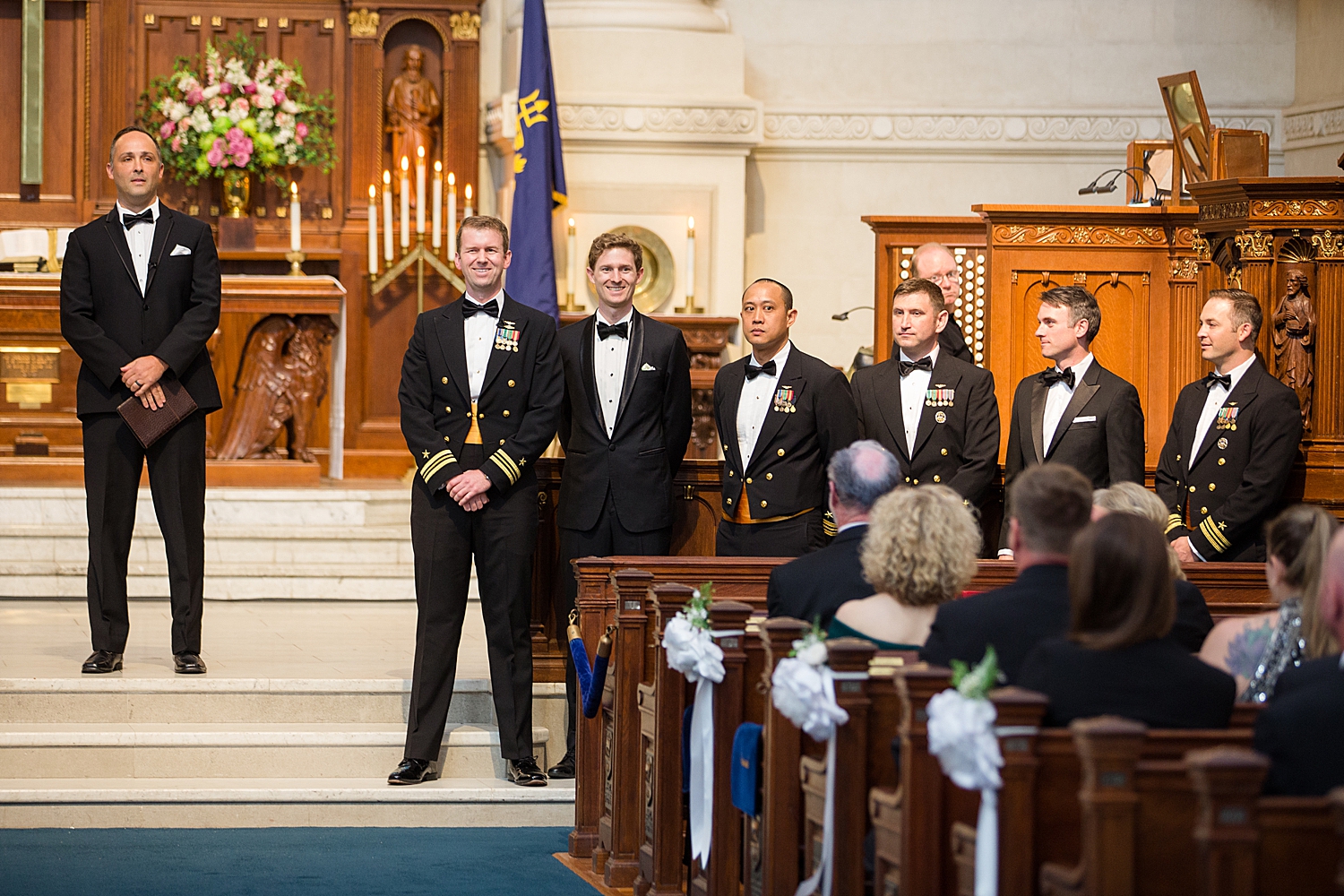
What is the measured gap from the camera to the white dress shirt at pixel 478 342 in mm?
5266

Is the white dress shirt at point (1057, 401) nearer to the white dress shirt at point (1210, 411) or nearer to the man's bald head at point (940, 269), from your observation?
the white dress shirt at point (1210, 411)

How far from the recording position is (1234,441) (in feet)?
17.4

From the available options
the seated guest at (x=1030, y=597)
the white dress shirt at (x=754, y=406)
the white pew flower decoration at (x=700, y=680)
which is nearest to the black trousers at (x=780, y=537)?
the white dress shirt at (x=754, y=406)

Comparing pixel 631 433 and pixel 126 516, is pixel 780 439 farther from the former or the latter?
pixel 126 516

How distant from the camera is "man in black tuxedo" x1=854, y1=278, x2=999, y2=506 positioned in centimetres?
551

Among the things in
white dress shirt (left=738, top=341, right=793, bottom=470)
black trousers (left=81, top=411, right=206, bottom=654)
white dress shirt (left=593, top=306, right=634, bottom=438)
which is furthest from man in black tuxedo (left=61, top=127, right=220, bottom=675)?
white dress shirt (left=738, top=341, right=793, bottom=470)

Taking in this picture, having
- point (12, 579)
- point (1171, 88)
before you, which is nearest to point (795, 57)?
point (1171, 88)

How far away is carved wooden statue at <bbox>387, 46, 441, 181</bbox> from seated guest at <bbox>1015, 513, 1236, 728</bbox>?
26.1 feet

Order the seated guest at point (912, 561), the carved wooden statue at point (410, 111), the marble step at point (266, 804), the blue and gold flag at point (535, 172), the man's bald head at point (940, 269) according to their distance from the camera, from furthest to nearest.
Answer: the carved wooden statue at point (410, 111)
the blue and gold flag at point (535, 172)
the man's bald head at point (940, 269)
the marble step at point (266, 804)
the seated guest at point (912, 561)

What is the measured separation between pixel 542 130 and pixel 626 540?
4.53 meters

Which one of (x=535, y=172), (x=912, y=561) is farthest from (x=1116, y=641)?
(x=535, y=172)

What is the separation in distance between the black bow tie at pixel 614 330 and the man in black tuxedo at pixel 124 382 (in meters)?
1.34

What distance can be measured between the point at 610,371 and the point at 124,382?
1.61 m

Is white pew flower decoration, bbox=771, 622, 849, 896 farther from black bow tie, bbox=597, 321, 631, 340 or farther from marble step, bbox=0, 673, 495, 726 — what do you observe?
marble step, bbox=0, 673, 495, 726
